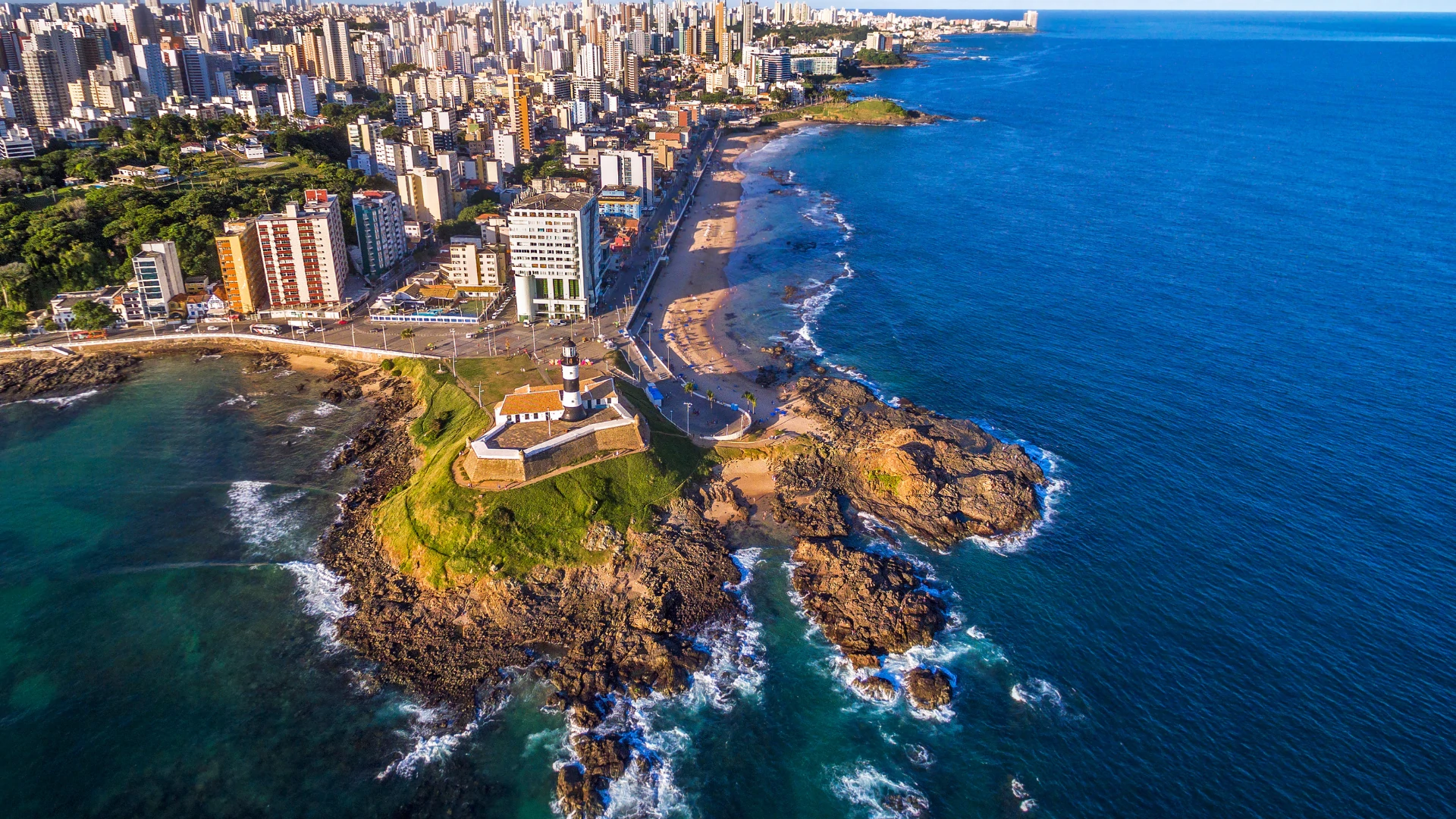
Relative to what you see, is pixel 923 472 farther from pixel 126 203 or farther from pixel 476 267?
pixel 126 203

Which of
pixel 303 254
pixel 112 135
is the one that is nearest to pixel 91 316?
pixel 303 254

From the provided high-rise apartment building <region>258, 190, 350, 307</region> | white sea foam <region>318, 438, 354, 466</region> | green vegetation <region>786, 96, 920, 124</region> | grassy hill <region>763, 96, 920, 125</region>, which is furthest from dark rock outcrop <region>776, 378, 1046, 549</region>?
green vegetation <region>786, 96, 920, 124</region>

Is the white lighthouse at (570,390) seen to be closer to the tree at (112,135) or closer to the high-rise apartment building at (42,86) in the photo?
the tree at (112,135)

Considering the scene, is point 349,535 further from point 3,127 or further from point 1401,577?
point 3,127

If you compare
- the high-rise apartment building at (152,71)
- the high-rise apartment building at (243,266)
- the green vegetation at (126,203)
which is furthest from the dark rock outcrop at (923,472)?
the high-rise apartment building at (152,71)

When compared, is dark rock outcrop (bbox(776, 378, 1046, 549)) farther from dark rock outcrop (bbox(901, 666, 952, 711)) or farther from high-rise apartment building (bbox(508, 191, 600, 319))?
high-rise apartment building (bbox(508, 191, 600, 319))

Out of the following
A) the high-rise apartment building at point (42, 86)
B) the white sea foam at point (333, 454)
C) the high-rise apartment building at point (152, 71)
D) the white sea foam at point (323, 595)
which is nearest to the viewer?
the white sea foam at point (323, 595)
